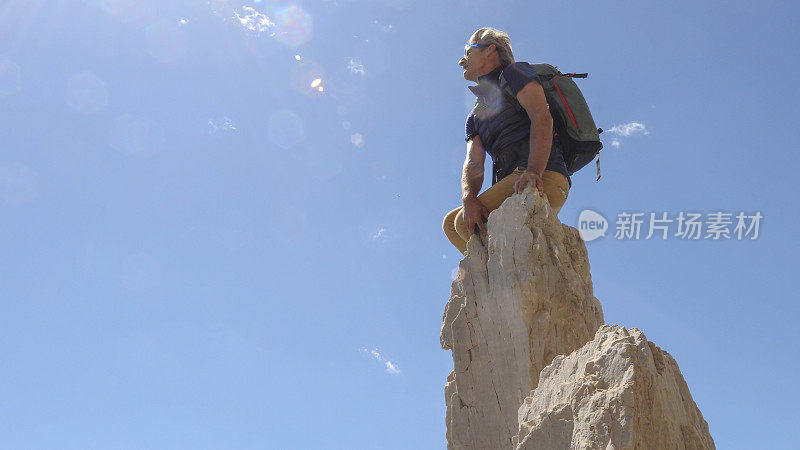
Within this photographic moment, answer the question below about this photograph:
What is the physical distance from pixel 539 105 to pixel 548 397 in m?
2.48

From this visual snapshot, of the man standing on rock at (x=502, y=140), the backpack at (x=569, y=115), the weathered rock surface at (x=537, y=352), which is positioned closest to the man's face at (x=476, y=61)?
the man standing on rock at (x=502, y=140)

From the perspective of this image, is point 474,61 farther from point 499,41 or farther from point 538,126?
point 538,126

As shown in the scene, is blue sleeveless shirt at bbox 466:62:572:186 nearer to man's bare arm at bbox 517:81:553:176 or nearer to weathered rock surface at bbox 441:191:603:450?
man's bare arm at bbox 517:81:553:176

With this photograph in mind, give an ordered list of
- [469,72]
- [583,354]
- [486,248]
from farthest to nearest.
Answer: [469,72] < [486,248] < [583,354]

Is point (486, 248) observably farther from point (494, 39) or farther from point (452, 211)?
point (494, 39)

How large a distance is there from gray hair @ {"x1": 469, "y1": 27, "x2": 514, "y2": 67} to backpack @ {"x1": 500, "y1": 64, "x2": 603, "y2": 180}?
0.83ft

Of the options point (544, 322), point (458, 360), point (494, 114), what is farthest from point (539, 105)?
point (458, 360)

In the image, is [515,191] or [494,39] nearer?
[515,191]

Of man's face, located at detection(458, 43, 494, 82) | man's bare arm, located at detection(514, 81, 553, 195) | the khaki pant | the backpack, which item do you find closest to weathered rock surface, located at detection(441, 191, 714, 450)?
man's bare arm, located at detection(514, 81, 553, 195)

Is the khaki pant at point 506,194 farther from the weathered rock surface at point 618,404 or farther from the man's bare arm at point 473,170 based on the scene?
the weathered rock surface at point 618,404

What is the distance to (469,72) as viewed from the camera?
5.61m

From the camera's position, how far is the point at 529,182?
15.9 ft

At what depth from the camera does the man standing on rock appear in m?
4.93

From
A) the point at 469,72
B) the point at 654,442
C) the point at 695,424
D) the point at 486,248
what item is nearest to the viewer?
the point at 654,442
